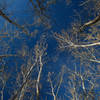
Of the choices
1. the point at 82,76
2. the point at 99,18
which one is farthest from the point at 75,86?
the point at 99,18

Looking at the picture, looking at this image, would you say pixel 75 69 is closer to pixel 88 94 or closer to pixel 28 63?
pixel 88 94

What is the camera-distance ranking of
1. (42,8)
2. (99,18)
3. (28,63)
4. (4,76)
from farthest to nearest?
1. (4,76)
2. (28,63)
3. (42,8)
4. (99,18)

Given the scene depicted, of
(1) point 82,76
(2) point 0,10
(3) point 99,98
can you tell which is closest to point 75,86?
(1) point 82,76

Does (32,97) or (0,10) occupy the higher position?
(0,10)

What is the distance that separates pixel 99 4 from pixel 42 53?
696 cm

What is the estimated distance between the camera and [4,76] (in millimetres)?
10484

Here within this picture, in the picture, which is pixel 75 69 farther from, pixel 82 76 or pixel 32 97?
pixel 32 97

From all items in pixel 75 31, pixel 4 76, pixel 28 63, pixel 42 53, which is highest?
pixel 75 31

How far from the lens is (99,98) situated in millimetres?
7422

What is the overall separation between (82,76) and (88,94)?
198 centimetres

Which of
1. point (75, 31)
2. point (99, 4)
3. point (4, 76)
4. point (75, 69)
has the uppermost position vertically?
point (99, 4)

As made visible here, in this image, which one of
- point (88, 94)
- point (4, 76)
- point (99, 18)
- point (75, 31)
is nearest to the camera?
point (99, 18)

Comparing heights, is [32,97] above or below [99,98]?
below

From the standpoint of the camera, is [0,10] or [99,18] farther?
[99,18]
